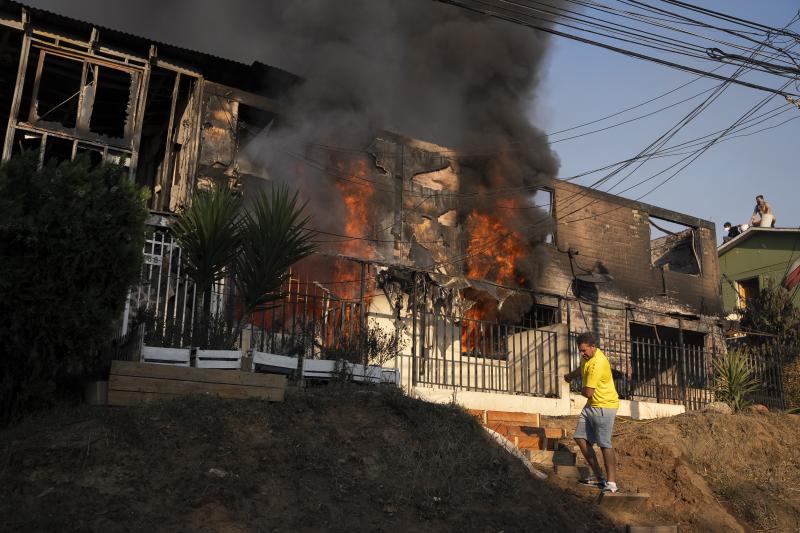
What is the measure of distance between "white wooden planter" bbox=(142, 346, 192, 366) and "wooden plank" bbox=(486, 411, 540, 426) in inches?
208

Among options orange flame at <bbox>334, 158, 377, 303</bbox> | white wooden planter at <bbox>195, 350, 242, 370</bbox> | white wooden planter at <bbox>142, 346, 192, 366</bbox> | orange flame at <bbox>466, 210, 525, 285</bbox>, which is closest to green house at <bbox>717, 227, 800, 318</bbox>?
orange flame at <bbox>466, 210, 525, 285</bbox>

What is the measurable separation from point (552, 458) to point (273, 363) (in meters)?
3.82

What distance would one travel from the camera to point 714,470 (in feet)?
34.3

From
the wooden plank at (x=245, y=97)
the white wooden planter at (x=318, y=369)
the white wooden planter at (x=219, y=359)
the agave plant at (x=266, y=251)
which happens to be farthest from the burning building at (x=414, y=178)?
the white wooden planter at (x=219, y=359)

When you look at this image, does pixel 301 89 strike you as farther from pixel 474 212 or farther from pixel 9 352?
pixel 9 352

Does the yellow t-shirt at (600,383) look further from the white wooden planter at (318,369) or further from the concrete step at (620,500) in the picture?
the white wooden planter at (318,369)

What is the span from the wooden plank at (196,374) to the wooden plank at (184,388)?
0.04 metres

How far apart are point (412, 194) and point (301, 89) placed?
152 inches

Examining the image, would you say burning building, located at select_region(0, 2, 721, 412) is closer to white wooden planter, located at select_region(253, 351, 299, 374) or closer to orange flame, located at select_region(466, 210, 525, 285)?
orange flame, located at select_region(466, 210, 525, 285)

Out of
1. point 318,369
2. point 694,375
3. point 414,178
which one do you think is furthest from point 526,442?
point 414,178

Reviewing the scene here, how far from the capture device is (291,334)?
33.8ft

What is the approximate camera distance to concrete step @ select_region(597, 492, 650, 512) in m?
7.62

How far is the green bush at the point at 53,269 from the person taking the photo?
6.82m

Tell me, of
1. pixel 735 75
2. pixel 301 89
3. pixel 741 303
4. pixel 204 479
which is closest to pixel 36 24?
pixel 301 89
